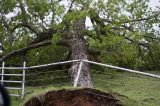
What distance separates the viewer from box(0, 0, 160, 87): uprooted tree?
43.5ft

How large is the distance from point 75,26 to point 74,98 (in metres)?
8.15

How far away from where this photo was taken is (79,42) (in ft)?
45.9

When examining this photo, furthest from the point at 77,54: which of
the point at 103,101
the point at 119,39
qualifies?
the point at 103,101

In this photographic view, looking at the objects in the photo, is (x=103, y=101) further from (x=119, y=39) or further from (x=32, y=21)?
(x=32, y=21)

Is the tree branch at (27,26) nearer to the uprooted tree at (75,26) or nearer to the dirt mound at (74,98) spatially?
the uprooted tree at (75,26)

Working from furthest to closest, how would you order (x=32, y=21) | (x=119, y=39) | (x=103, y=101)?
(x=32, y=21) → (x=119, y=39) → (x=103, y=101)

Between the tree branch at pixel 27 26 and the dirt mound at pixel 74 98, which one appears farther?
the tree branch at pixel 27 26

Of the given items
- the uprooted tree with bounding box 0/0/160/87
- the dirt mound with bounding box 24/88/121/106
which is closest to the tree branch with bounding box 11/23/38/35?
the uprooted tree with bounding box 0/0/160/87

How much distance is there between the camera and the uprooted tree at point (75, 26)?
13273 mm

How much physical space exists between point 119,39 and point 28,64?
506 centimetres

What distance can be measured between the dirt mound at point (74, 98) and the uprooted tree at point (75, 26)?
5.34m

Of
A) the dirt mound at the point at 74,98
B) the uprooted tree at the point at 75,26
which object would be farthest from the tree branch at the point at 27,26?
the dirt mound at the point at 74,98

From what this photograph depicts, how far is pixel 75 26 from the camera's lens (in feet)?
45.9

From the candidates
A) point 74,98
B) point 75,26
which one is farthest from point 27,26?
point 74,98
